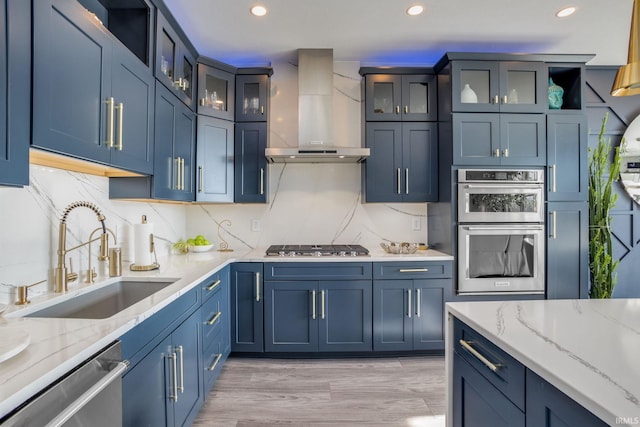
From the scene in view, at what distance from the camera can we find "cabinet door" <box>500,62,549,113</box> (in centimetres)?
268

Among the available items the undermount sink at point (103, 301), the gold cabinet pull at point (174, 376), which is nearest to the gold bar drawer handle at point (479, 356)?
the gold cabinet pull at point (174, 376)

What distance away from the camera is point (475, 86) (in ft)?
8.89

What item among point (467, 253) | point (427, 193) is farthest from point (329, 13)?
point (467, 253)

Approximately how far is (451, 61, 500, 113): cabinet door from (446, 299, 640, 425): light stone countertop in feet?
6.10

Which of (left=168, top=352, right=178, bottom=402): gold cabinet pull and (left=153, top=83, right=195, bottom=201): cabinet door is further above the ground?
(left=153, top=83, right=195, bottom=201): cabinet door

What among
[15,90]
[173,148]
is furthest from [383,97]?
[15,90]

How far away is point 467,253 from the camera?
263 centimetres

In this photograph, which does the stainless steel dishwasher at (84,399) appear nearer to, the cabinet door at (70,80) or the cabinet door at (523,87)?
the cabinet door at (70,80)

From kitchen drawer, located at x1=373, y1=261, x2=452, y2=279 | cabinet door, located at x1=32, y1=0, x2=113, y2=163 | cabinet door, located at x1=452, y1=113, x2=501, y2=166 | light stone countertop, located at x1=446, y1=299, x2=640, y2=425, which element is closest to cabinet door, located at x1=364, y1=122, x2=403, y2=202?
cabinet door, located at x1=452, y1=113, x2=501, y2=166

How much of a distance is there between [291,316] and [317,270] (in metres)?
0.45

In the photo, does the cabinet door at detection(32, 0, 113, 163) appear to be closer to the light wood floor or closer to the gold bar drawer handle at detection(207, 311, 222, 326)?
the gold bar drawer handle at detection(207, 311, 222, 326)

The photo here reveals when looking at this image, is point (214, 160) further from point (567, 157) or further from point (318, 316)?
point (567, 157)

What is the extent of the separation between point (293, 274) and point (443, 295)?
1.30 metres

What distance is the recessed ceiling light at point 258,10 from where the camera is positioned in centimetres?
223
